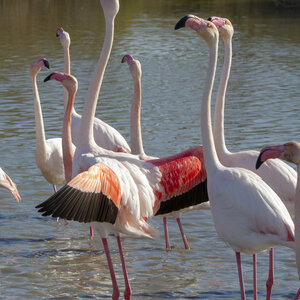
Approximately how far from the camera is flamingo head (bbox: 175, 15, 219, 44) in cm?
442

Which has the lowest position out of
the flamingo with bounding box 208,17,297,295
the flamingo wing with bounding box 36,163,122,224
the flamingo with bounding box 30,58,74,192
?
the flamingo with bounding box 30,58,74,192

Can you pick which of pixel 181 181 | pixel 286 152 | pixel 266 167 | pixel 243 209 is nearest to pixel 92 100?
pixel 181 181

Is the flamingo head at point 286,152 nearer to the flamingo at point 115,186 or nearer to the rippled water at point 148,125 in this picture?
the flamingo at point 115,186

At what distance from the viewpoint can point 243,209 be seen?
4.27 meters

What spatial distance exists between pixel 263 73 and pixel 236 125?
5.09 m

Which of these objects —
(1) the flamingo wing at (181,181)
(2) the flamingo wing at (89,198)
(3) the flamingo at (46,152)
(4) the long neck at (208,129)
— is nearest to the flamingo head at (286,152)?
(4) the long neck at (208,129)

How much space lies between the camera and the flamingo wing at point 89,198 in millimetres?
4051

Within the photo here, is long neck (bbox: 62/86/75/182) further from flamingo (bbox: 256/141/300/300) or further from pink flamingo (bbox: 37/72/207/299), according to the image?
flamingo (bbox: 256/141/300/300)

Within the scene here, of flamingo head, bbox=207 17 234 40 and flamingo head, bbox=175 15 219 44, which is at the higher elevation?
flamingo head, bbox=175 15 219 44

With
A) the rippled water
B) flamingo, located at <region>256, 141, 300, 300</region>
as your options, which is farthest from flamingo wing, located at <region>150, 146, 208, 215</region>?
flamingo, located at <region>256, 141, 300, 300</region>

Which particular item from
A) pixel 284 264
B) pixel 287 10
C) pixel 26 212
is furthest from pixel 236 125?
pixel 287 10

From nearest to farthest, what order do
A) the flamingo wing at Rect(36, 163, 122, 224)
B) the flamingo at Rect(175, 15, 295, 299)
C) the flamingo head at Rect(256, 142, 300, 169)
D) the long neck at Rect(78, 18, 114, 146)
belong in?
the flamingo head at Rect(256, 142, 300, 169) → the flamingo wing at Rect(36, 163, 122, 224) → the flamingo at Rect(175, 15, 295, 299) → the long neck at Rect(78, 18, 114, 146)

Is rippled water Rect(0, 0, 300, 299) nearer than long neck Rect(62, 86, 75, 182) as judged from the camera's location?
Yes

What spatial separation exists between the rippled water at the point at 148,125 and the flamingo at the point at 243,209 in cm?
82
